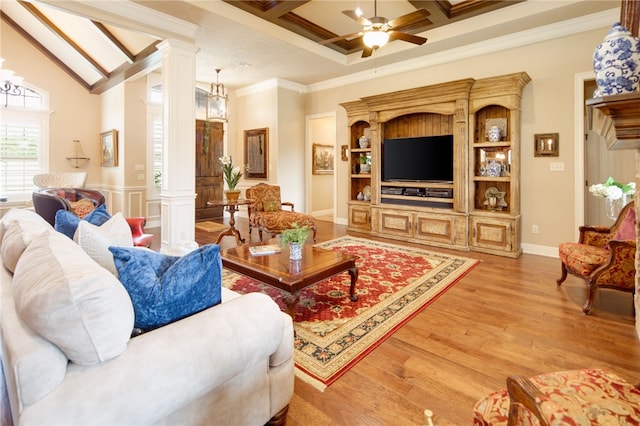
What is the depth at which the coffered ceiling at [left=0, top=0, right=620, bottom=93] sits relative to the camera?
4.05m

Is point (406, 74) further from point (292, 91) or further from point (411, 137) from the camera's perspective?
point (292, 91)

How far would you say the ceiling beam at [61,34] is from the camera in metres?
5.55

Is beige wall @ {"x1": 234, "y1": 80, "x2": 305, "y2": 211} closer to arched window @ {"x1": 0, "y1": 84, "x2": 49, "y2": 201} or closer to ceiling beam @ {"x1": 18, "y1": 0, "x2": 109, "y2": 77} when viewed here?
ceiling beam @ {"x1": 18, "y1": 0, "x2": 109, "y2": 77}

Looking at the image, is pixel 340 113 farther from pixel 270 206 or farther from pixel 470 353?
pixel 470 353

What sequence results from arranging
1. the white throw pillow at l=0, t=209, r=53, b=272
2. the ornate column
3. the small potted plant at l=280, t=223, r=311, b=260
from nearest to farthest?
the white throw pillow at l=0, t=209, r=53, b=272
the small potted plant at l=280, t=223, r=311, b=260
the ornate column

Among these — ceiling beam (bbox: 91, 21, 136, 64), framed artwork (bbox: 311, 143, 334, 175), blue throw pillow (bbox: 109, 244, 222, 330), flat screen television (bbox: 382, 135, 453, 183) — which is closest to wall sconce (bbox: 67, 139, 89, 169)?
ceiling beam (bbox: 91, 21, 136, 64)

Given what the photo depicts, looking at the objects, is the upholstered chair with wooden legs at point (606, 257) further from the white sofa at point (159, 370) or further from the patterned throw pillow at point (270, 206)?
the patterned throw pillow at point (270, 206)

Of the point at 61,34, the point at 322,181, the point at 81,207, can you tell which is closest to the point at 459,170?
the point at 322,181

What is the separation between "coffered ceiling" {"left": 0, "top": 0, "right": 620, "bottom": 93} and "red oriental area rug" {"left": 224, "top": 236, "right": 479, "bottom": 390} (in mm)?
3292

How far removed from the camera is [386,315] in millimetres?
2758

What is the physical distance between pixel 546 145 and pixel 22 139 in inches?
372

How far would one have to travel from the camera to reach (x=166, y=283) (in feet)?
4.10

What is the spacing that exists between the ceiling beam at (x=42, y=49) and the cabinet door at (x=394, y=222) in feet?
23.0

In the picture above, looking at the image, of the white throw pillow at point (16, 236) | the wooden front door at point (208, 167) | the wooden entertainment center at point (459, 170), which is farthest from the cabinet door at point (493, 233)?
the wooden front door at point (208, 167)
